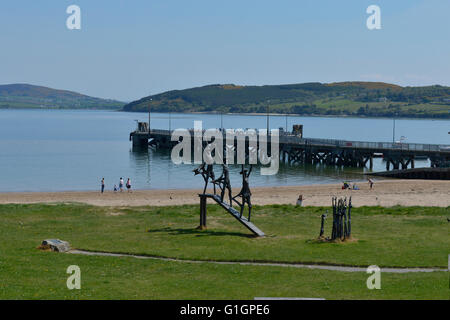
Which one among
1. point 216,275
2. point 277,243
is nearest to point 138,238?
point 277,243

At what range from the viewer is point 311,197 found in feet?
161

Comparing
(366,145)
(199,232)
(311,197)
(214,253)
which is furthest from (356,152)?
(214,253)

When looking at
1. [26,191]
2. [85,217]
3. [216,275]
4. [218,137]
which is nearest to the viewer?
[216,275]

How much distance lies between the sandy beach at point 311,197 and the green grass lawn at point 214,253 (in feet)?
28.8

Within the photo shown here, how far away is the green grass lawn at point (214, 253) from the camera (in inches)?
658

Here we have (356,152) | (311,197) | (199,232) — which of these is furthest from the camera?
(356,152)

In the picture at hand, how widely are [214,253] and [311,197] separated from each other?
27.2 meters

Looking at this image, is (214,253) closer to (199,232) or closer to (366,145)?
(199,232)

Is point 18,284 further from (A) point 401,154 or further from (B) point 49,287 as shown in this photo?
(A) point 401,154

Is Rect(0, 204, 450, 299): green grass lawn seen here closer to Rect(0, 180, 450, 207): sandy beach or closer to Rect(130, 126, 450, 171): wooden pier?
Rect(0, 180, 450, 207): sandy beach

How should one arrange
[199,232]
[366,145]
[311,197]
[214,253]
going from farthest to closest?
[366,145] < [311,197] < [199,232] < [214,253]

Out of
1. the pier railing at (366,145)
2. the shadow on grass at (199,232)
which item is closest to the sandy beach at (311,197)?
the pier railing at (366,145)
